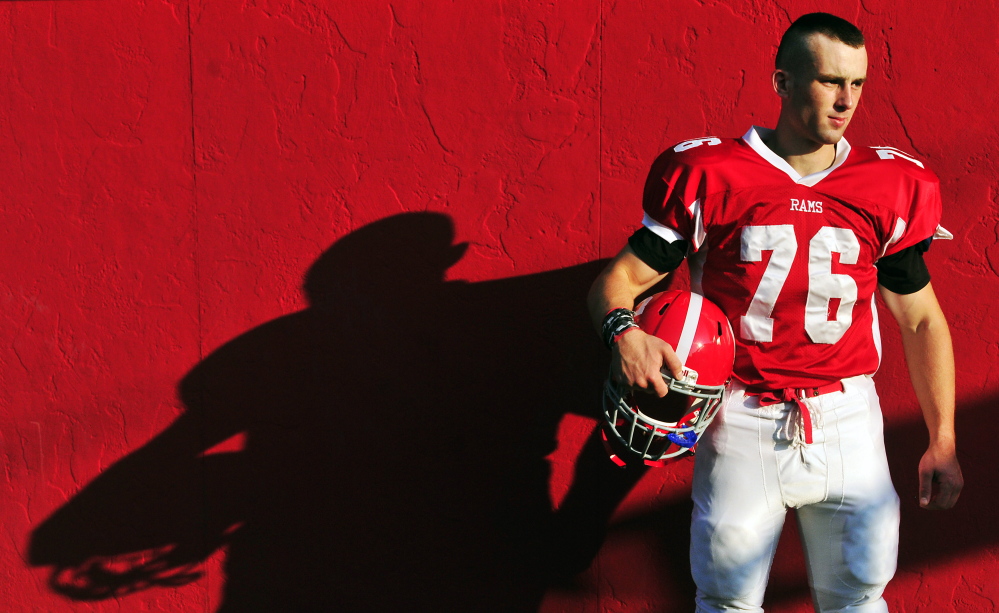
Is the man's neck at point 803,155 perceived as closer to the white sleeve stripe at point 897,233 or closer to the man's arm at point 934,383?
the white sleeve stripe at point 897,233

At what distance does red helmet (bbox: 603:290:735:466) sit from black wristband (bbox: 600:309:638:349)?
56 mm

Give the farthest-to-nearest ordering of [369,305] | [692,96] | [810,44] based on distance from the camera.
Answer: [369,305] < [692,96] < [810,44]

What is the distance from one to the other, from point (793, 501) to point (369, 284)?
1.46 metres

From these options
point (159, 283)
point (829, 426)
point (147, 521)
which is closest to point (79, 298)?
point (159, 283)

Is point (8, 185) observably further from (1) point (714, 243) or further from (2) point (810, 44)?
(2) point (810, 44)

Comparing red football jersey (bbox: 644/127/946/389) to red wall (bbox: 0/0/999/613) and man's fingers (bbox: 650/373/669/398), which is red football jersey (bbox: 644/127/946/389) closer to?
man's fingers (bbox: 650/373/669/398)

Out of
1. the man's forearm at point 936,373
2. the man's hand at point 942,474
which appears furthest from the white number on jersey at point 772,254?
the man's hand at point 942,474

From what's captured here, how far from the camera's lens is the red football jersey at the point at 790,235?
2039 mm

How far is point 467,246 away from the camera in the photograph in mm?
2734

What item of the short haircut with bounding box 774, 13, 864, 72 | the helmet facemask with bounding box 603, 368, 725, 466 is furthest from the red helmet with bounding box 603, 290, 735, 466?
the short haircut with bounding box 774, 13, 864, 72

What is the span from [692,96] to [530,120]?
0.50 metres

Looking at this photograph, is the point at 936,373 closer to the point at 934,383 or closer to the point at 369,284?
the point at 934,383

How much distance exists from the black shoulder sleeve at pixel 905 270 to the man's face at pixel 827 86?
356 millimetres

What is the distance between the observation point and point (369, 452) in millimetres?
2840
